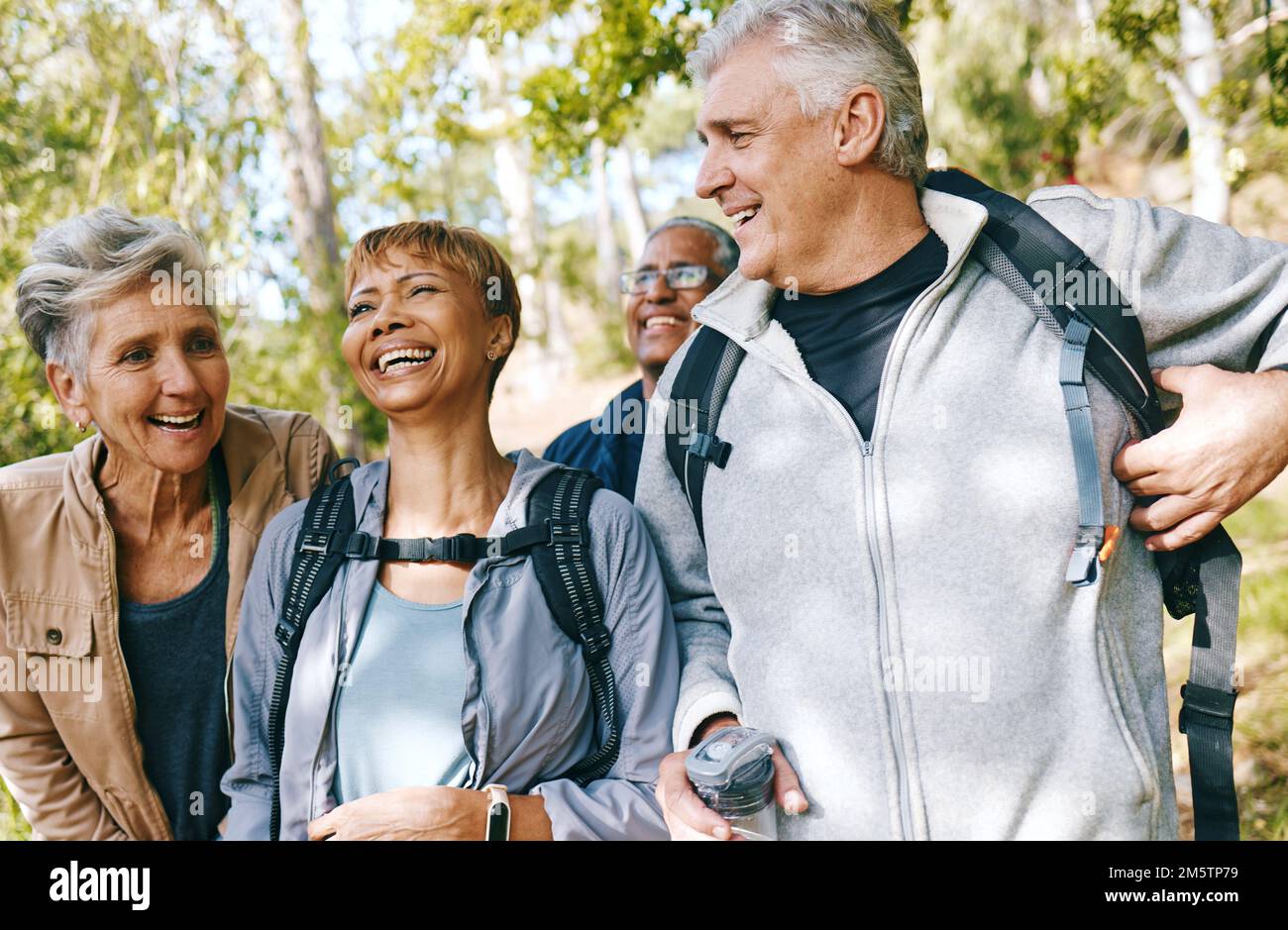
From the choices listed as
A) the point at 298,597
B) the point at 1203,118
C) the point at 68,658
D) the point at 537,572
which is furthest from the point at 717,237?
the point at 1203,118

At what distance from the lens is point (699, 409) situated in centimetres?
226

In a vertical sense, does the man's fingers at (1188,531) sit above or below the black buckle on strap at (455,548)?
below

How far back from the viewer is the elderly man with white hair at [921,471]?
6.20 feet

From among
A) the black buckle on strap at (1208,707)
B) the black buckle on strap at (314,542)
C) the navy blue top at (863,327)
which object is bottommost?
the black buckle on strap at (1208,707)

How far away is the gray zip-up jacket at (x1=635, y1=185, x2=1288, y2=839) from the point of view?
6.18 feet

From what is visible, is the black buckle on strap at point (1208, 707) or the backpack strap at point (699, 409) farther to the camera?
the backpack strap at point (699, 409)

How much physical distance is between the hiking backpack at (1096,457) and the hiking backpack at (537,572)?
1.20 feet

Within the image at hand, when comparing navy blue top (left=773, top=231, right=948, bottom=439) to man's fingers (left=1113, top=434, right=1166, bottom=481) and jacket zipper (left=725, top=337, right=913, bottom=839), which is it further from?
man's fingers (left=1113, top=434, right=1166, bottom=481)

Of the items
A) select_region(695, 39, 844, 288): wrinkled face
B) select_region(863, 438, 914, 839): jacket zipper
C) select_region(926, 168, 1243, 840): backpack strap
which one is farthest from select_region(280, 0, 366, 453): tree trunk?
select_region(926, 168, 1243, 840): backpack strap

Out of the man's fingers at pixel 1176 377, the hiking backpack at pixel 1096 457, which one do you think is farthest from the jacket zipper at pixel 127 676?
the man's fingers at pixel 1176 377

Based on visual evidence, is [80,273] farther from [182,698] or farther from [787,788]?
[787,788]

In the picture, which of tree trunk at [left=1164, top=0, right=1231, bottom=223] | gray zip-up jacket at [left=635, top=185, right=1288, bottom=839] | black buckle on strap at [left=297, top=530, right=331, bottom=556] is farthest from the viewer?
tree trunk at [left=1164, top=0, right=1231, bottom=223]

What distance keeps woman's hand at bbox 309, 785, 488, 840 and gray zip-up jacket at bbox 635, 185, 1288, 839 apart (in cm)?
49

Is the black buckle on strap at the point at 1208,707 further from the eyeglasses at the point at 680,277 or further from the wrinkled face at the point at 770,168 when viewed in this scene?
the eyeglasses at the point at 680,277
